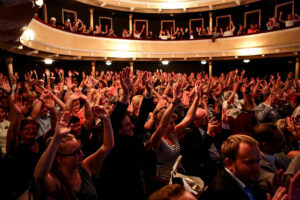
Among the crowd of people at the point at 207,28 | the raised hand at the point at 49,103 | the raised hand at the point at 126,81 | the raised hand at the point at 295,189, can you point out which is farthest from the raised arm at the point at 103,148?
the crowd of people at the point at 207,28

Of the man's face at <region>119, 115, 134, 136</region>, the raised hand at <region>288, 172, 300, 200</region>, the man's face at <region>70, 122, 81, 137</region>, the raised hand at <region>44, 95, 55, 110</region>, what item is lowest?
the raised hand at <region>288, 172, 300, 200</region>

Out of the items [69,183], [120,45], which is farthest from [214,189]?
[120,45]

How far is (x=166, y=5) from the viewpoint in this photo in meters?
16.0

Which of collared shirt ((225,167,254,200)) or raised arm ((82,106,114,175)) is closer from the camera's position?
collared shirt ((225,167,254,200))

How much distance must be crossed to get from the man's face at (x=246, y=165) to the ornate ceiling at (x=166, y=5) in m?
14.3

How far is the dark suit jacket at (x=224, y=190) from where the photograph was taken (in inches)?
57.8

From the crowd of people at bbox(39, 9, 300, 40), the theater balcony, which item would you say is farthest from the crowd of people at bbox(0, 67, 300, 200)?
the crowd of people at bbox(39, 9, 300, 40)

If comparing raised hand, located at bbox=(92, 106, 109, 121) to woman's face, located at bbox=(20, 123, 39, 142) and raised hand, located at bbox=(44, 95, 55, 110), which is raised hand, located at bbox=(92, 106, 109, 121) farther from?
raised hand, located at bbox=(44, 95, 55, 110)

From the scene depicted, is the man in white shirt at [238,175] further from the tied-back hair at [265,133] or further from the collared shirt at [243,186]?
the tied-back hair at [265,133]

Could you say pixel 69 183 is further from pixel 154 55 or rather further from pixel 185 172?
pixel 154 55

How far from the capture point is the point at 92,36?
13242mm

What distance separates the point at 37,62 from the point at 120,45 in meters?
4.76

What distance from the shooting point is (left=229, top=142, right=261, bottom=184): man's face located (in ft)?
5.25

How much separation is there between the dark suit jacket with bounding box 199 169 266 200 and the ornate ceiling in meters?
14.4
